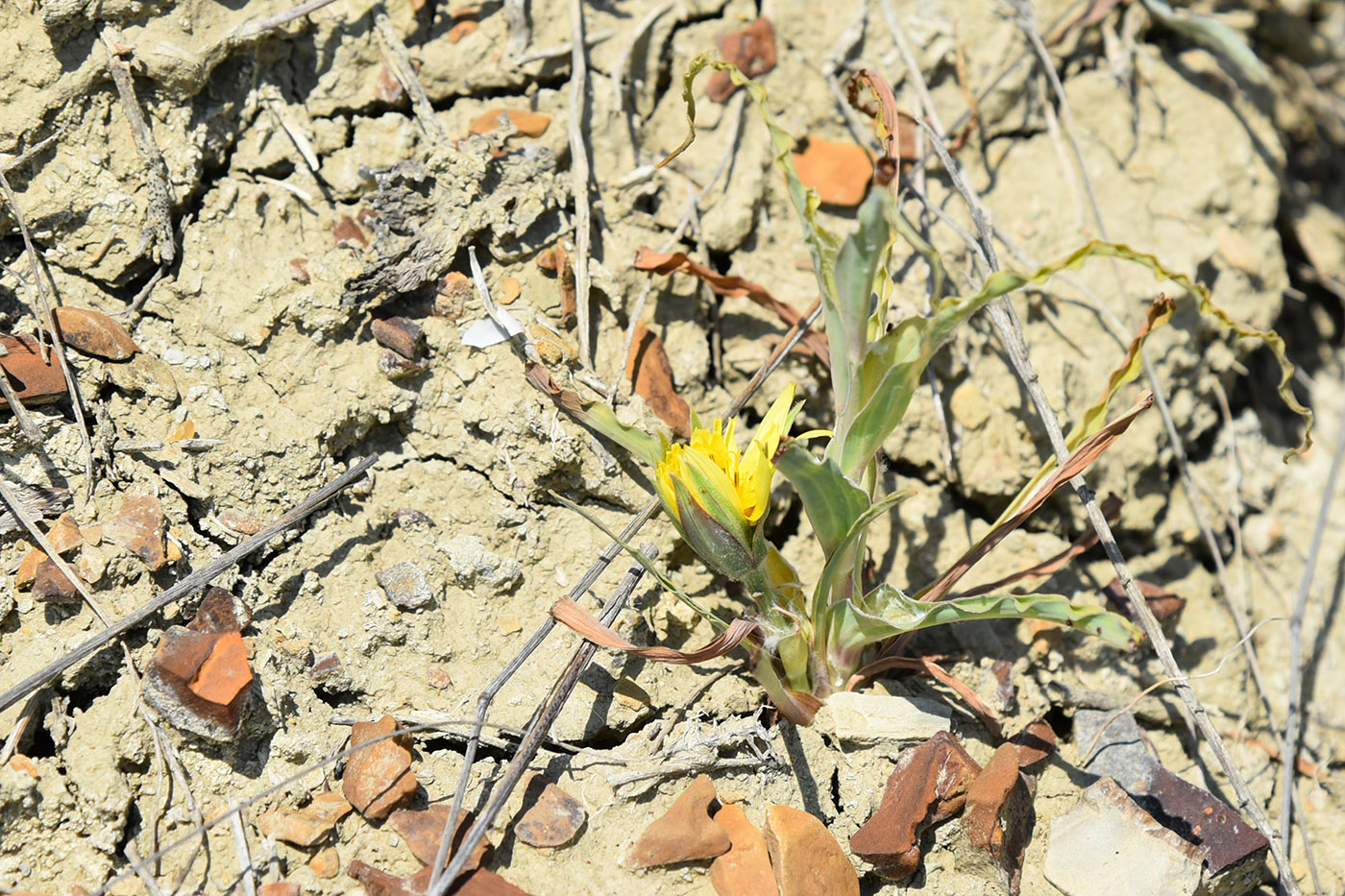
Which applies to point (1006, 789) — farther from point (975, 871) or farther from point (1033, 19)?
point (1033, 19)

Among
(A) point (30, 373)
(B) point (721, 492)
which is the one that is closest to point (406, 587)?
(B) point (721, 492)

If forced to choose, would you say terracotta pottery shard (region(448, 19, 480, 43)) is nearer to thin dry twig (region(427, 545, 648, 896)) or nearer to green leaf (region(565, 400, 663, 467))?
green leaf (region(565, 400, 663, 467))

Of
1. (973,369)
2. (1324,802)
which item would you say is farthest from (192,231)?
(1324,802)

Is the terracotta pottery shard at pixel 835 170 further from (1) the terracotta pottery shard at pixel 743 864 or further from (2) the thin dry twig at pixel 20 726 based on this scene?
(2) the thin dry twig at pixel 20 726

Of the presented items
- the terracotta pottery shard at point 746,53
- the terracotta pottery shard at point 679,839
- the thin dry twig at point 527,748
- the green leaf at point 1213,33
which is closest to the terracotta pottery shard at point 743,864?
the terracotta pottery shard at point 679,839

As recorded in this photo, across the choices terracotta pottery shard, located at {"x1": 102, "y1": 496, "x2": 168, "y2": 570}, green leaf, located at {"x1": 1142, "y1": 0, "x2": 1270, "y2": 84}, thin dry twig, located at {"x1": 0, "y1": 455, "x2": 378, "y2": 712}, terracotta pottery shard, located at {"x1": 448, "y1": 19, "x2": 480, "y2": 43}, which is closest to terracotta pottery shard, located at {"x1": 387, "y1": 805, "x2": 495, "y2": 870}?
thin dry twig, located at {"x1": 0, "y1": 455, "x2": 378, "y2": 712}

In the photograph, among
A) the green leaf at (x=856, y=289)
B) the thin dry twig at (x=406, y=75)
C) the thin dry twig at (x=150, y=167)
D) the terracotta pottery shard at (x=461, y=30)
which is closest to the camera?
the green leaf at (x=856, y=289)
